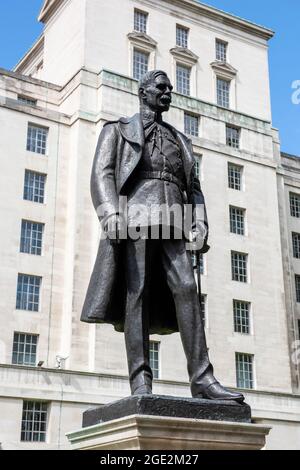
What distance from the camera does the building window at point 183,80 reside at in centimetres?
4880

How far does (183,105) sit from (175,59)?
3.82 m

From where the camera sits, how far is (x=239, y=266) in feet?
151

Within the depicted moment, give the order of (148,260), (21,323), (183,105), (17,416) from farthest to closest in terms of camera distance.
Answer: (183,105)
(21,323)
(17,416)
(148,260)

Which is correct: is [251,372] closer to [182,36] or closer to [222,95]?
[222,95]

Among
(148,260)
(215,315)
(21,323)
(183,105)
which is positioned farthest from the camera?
(183,105)

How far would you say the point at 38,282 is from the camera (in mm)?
40406

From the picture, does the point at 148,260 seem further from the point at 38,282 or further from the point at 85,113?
the point at 85,113

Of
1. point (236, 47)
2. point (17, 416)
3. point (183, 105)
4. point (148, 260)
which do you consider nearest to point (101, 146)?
point (148, 260)

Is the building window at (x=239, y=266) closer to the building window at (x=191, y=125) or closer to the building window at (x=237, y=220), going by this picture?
the building window at (x=237, y=220)

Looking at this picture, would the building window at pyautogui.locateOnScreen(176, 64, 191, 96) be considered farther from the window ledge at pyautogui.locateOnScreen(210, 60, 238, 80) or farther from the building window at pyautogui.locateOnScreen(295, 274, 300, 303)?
the building window at pyautogui.locateOnScreen(295, 274, 300, 303)

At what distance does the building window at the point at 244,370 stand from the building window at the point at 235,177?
11280 millimetres

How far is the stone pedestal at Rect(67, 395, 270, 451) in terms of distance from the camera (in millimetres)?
6845

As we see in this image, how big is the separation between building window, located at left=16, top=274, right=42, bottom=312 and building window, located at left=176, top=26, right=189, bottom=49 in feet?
66.4

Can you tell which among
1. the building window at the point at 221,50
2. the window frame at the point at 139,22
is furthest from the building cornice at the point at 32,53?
the building window at the point at 221,50
